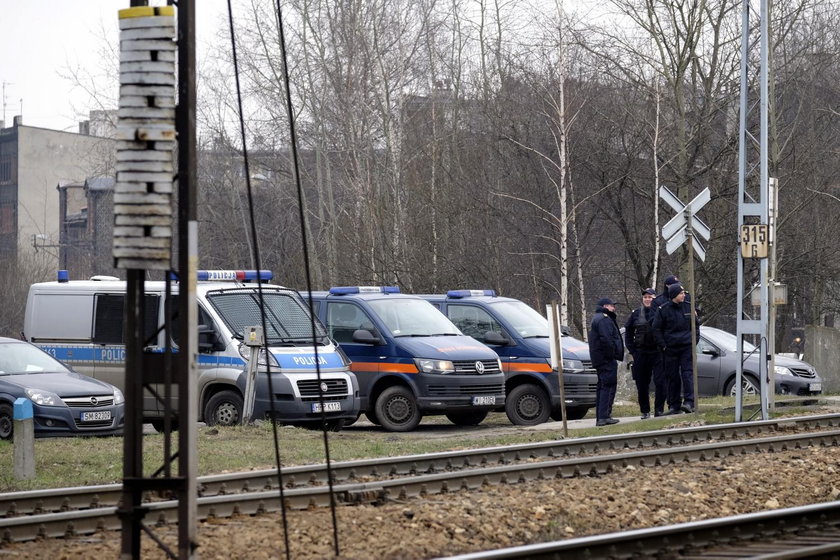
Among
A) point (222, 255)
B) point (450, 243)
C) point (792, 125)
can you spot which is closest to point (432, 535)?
point (450, 243)

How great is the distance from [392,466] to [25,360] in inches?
288

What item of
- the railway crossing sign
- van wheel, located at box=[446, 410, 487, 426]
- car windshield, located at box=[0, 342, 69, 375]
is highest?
the railway crossing sign

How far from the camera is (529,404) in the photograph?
1952 centimetres

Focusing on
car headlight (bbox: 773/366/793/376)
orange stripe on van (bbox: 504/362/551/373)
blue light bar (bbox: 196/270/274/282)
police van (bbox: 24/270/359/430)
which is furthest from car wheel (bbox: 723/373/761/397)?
blue light bar (bbox: 196/270/274/282)

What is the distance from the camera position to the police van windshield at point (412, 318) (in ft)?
61.9

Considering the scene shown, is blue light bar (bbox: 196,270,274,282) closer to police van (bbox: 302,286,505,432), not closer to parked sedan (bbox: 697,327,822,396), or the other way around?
police van (bbox: 302,286,505,432)

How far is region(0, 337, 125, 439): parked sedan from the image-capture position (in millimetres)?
16047

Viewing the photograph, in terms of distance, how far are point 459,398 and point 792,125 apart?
2388cm

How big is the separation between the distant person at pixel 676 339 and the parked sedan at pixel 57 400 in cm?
788

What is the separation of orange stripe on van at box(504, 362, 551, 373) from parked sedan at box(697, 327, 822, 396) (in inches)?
187

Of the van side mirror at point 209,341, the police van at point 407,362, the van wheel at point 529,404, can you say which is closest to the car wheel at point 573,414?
the van wheel at point 529,404

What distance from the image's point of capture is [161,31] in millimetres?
6910

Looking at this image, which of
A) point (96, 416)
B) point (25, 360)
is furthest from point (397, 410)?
point (25, 360)

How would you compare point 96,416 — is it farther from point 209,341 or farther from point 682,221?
point 682,221
